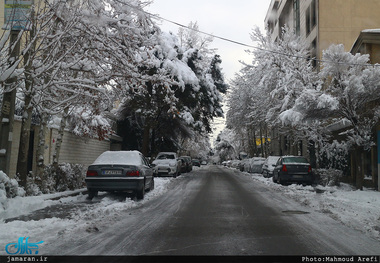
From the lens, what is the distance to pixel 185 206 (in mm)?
Result: 10133

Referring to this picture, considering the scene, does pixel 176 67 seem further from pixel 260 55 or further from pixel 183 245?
pixel 183 245

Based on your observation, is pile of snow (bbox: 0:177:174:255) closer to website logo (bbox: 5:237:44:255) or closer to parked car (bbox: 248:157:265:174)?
website logo (bbox: 5:237:44:255)

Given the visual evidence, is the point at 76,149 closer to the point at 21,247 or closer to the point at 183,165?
the point at 183,165

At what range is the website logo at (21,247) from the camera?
4973 millimetres

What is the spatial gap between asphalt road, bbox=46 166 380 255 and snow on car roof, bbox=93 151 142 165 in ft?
7.54

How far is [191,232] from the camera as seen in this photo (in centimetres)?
647

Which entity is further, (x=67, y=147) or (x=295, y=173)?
(x=67, y=147)

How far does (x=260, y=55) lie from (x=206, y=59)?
15.2 meters

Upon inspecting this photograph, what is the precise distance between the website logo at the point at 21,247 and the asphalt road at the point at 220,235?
0.31 meters

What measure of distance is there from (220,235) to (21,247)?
3243 mm

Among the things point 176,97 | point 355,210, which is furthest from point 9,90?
point 176,97

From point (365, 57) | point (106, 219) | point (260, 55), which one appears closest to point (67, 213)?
point (106, 219)

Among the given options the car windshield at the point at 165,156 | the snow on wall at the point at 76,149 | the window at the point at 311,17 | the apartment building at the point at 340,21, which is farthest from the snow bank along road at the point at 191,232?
the window at the point at 311,17

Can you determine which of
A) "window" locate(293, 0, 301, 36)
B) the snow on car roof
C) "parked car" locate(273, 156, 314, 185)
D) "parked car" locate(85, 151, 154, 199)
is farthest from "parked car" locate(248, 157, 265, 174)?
"parked car" locate(85, 151, 154, 199)
